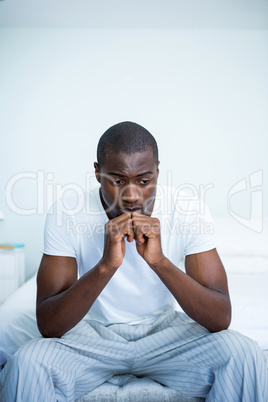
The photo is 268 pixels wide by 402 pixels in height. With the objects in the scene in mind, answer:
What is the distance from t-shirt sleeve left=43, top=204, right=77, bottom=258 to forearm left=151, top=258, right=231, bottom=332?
0.33 metres

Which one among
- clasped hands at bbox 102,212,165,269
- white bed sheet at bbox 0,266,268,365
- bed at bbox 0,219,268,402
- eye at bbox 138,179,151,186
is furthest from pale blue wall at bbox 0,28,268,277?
clasped hands at bbox 102,212,165,269

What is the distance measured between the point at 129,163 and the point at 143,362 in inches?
24.8

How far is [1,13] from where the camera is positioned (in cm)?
281

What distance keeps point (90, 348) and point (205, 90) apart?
7.91 ft

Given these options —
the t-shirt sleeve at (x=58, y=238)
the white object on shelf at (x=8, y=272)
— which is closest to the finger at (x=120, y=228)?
the t-shirt sleeve at (x=58, y=238)

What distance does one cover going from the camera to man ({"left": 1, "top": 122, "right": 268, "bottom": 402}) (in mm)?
1037

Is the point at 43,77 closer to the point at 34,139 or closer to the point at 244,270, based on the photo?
the point at 34,139

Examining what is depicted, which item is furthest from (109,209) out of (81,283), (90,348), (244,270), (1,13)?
(1,13)

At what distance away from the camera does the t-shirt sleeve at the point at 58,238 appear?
1.30 m

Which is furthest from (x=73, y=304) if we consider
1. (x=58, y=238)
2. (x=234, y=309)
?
(x=234, y=309)

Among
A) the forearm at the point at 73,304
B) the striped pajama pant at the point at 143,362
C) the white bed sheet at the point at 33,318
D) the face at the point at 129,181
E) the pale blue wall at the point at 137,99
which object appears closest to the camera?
the striped pajama pant at the point at 143,362

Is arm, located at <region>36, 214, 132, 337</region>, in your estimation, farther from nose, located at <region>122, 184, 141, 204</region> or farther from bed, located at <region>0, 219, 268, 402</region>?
bed, located at <region>0, 219, 268, 402</region>

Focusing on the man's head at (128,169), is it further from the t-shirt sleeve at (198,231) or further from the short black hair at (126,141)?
the t-shirt sleeve at (198,231)

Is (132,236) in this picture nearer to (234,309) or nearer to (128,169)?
(128,169)
